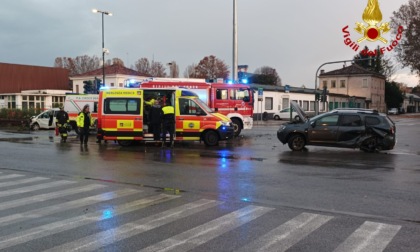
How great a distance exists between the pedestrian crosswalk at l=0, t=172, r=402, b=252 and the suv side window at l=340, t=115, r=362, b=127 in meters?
9.12

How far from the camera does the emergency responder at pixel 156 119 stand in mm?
16266

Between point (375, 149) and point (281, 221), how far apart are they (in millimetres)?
10160

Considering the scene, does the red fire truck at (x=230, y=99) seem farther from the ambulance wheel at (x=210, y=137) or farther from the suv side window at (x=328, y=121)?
the suv side window at (x=328, y=121)

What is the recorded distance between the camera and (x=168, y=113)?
16.2 meters

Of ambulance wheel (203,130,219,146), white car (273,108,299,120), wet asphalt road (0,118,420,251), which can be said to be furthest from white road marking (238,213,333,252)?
white car (273,108,299,120)

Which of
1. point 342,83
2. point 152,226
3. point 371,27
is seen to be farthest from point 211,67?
point 152,226

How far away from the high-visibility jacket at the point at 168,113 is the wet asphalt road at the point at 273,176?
1.40 meters

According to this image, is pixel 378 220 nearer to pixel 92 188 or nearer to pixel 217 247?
pixel 217 247

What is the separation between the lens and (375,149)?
1487 centimetres

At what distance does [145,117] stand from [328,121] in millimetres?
7179

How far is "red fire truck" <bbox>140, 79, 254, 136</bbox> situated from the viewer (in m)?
22.3

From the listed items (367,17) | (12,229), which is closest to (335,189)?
(12,229)

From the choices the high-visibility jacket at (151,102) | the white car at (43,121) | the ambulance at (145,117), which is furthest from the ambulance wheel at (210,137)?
the white car at (43,121)

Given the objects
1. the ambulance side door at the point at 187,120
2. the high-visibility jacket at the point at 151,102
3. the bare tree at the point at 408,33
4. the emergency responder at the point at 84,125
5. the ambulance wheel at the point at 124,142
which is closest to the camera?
the ambulance side door at the point at 187,120
